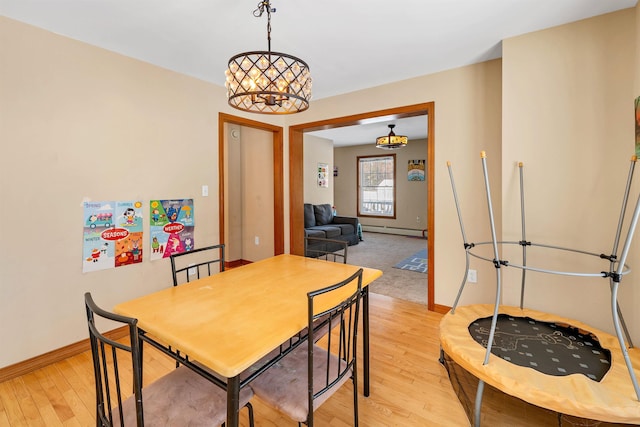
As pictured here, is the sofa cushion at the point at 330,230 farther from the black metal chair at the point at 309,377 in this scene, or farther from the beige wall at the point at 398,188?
the black metal chair at the point at 309,377

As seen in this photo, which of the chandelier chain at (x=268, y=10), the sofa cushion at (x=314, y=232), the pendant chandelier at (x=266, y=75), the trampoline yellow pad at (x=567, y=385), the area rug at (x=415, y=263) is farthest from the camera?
the sofa cushion at (x=314, y=232)

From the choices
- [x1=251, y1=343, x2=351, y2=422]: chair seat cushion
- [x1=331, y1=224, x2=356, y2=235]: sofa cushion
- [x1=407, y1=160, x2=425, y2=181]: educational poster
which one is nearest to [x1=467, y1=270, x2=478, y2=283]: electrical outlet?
[x1=251, y1=343, x2=351, y2=422]: chair seat cushion

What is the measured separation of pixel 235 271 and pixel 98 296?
54.4 inches

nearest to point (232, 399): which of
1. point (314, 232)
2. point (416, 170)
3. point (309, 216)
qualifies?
point (314, 232)

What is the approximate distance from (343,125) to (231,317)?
298 cm

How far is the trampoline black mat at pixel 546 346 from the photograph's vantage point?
5.16 ft

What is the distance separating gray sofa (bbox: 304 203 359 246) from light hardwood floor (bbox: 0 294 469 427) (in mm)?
3385

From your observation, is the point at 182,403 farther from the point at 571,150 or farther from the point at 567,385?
the point at 571,150

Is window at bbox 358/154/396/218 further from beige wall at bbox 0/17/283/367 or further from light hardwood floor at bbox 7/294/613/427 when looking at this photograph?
beige wall at bbox 0/17/283/367

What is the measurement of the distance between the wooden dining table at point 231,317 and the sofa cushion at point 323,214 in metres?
4.30

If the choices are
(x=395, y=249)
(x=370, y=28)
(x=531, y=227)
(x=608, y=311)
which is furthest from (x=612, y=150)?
(x=395, y=249)

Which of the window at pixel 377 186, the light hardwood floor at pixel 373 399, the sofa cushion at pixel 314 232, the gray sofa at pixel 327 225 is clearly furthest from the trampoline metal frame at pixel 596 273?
the window at pixel 377 186

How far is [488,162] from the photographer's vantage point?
273 cm

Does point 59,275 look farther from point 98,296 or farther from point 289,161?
point 289,161
